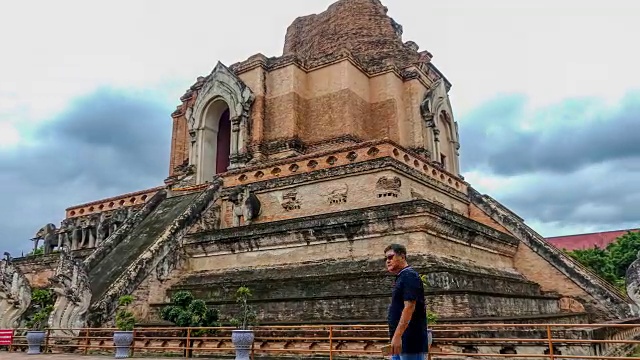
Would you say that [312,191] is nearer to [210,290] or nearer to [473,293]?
[210,290]

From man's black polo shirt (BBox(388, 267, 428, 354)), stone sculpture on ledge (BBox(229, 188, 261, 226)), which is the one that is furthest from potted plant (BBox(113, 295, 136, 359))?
man's black polo shirt (BBox(388, 267, 428, 354))

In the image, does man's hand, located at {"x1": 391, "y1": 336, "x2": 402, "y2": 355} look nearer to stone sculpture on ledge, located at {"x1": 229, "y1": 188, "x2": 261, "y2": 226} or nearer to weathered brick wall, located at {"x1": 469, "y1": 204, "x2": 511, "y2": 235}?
stone sculpture on ledge, located at {"x1": 229, "y1": 188, "x2": 261, "y2": 226}

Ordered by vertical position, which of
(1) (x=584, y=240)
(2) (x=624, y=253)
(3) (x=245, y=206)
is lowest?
(3) (x=245, y=206)

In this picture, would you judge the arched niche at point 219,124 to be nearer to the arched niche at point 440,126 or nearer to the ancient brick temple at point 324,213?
the ancient brick temple at point 324,213

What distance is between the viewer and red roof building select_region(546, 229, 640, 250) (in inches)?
1919

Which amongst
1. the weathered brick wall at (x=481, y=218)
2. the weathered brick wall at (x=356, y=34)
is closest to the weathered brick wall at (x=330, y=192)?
the weathered brick wall at (x=481, y=218)

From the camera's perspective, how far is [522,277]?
1564 cm

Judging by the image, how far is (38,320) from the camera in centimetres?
1291

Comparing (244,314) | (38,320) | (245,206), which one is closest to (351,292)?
(244,314)

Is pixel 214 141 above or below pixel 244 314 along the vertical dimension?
above

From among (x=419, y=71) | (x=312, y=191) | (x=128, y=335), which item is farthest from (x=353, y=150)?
(x=419, y=71)

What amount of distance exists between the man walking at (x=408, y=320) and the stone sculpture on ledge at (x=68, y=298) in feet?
31.0

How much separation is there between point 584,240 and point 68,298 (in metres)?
49.0

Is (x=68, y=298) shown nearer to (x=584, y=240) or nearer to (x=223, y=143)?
(x=223, y=143)
